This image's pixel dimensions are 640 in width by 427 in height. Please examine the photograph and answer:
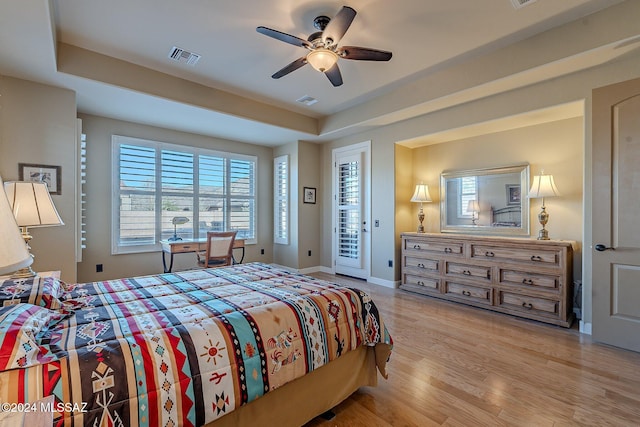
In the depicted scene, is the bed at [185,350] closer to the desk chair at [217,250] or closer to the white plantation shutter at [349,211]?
the desk chair at [217,250]

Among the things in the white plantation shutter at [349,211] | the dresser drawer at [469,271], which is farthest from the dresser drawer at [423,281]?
the white plantation shutter at [349,211]

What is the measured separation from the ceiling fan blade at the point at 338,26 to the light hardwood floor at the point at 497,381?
104 inches

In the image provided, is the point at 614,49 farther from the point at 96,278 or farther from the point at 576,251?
the point at 96,278

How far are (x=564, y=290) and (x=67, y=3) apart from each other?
5.26 m

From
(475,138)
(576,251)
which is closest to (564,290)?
(576,251)

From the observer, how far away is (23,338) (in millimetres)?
1002

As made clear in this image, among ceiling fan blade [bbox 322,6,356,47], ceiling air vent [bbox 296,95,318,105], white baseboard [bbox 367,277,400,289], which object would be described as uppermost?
ceiling air vent [bbox 296,95,318,105]

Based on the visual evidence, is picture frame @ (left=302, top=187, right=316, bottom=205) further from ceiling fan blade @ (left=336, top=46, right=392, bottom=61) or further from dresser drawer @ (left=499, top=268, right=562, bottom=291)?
dresser drawer @ (left=499, top=268, right=562, bottom=291)

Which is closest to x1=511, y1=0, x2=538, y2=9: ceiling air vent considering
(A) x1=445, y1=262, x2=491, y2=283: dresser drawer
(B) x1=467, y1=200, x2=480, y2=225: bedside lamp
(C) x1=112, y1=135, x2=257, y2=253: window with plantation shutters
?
(B) x1=467, y1=200, x2=480, y2=225: bedside lamp

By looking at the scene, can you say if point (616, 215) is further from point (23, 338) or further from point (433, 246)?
point (23, 338)

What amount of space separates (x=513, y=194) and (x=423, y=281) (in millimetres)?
1653

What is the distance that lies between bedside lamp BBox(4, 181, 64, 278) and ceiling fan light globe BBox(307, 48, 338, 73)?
238cm

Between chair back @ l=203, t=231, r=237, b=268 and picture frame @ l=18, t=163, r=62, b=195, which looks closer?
picture frame @ l=18, t=163, r=62, b=195

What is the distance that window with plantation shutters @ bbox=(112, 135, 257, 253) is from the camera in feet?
14.8
